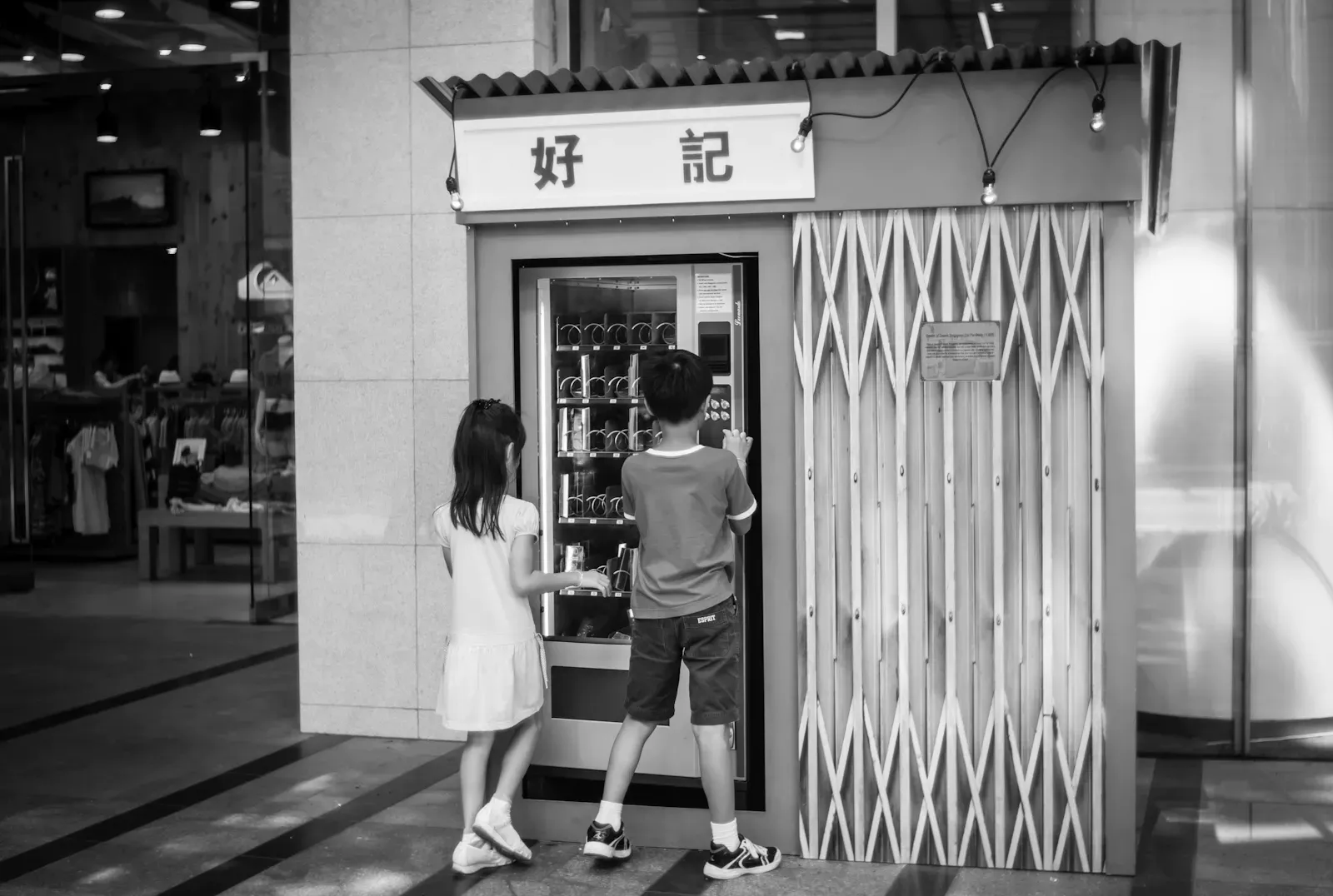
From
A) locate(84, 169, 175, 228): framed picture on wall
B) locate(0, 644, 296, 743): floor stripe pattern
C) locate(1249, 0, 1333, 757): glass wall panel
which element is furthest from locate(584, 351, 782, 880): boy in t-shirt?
locate(84, 169, 175, 228): framed picture on wall

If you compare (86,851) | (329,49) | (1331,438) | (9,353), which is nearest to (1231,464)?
(1331,438)

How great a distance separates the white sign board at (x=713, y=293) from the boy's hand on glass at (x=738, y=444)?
51 centimetres

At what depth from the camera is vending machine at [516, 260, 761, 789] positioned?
4.84 meters

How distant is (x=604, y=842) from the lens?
4449mm

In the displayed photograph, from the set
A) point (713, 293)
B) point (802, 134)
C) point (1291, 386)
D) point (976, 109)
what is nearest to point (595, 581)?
point (713, 293)

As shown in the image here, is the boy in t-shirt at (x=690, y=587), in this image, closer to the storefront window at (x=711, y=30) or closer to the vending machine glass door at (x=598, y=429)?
the vending machine glass door at (x=598, y=429)

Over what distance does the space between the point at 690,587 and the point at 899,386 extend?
3.34 ft

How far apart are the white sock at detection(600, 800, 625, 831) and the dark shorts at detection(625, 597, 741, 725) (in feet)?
1.03

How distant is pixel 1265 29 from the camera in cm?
618

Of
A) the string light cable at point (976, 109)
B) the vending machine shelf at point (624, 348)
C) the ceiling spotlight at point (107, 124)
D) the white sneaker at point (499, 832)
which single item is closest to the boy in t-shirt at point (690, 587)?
the white sneaker at point (499, 832)

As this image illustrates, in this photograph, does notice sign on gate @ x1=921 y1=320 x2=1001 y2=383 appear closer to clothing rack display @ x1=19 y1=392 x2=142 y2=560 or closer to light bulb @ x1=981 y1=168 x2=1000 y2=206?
light bulb @ x1=981 y1=168 x2=1000 y2=206

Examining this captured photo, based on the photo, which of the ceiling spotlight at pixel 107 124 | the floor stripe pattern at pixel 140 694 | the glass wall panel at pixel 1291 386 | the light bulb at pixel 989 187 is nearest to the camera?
the light bulb at pixel 989 187

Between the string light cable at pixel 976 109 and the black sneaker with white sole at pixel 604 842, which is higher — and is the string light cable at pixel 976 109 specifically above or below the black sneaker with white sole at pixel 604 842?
above

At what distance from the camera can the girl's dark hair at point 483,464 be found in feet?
14.4
